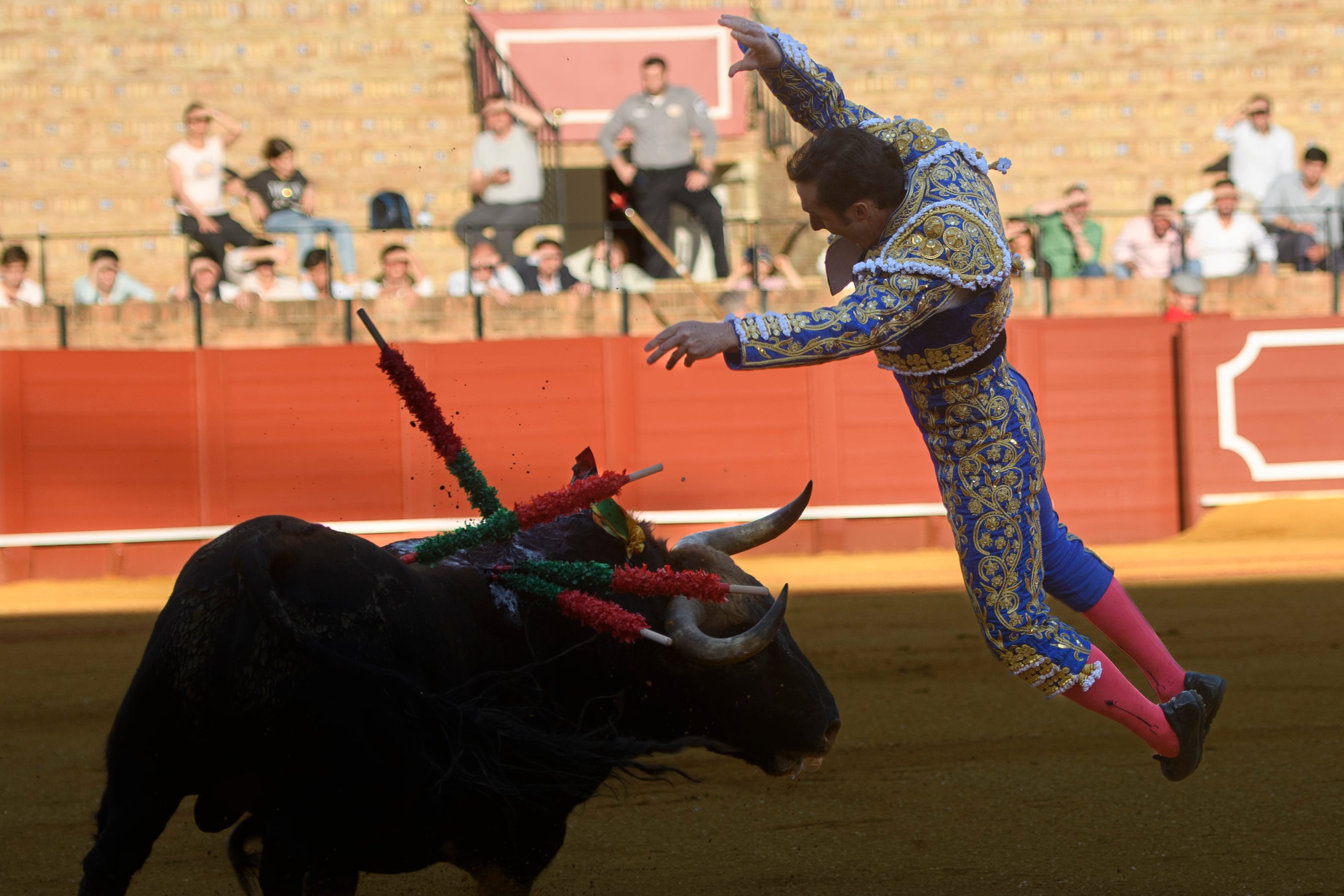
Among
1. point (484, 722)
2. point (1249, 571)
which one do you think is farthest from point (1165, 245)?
point (484, 722)

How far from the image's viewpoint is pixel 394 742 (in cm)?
157

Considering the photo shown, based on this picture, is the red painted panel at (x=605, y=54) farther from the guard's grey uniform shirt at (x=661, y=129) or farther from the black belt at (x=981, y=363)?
the black belt at (x=981, y=363)

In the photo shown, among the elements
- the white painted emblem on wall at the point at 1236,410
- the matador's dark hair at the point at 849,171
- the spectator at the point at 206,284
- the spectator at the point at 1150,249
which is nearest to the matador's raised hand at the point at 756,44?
the matador's dark hair at the point at 849,171

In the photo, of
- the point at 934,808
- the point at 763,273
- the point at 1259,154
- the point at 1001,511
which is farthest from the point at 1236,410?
the point at 1001,511

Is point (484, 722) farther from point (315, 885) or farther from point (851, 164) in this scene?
point (851, 164)

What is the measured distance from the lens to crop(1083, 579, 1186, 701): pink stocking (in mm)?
2258

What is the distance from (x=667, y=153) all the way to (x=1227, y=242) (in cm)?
357

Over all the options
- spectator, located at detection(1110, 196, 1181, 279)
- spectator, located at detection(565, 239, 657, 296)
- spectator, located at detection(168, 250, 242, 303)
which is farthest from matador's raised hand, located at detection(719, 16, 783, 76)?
spectator, located at detection(1110, 196, 1181, 279)

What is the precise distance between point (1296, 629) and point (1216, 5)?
340 inches

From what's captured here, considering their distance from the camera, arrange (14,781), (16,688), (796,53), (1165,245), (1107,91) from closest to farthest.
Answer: (796,53)
(14,781)
(16,688)
(1165,245)
(1107,91)

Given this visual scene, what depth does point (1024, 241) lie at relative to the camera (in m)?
8.21

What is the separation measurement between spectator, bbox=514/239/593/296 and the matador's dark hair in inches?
239

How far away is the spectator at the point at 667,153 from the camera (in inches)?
313

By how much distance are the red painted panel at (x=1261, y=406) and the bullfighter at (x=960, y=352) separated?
645cm
